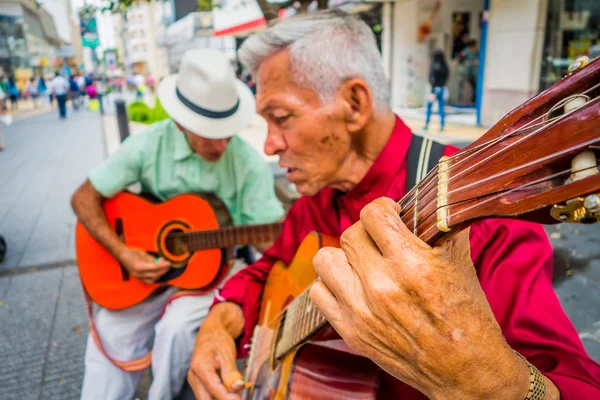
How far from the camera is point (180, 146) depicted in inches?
101

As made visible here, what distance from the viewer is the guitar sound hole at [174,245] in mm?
2480

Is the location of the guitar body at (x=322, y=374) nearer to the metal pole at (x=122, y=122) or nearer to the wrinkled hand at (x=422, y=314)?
the wrinkled hand at (x=422, y=314)

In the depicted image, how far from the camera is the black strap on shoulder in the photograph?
148cm

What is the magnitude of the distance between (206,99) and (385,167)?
4.68 ft

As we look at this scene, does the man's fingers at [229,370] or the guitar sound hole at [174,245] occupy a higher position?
the man's fingers at [229,370]

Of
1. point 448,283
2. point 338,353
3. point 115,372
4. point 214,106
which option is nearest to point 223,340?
point 338,353

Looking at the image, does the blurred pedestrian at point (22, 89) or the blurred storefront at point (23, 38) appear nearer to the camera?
the blurred storefront at point (23, 38)

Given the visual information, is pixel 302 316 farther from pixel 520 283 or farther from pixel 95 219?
pixel 95 219

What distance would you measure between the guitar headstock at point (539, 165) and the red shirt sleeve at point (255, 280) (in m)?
1.22

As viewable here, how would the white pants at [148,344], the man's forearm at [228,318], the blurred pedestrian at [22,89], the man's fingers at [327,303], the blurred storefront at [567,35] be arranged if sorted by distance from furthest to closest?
the blurred pedestrian at [22,89] → the blurred storefront at [567,35] → the white pants at [148,344] → the man's forearm at [228,318] → the man's fingers at [327,303]

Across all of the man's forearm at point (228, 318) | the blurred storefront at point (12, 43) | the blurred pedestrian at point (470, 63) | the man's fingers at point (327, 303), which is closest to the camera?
the man's fingers at point (327, 303)

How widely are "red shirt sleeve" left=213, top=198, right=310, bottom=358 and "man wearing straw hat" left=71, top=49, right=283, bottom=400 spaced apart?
42 centimetres

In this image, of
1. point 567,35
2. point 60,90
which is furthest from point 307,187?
point 60,90

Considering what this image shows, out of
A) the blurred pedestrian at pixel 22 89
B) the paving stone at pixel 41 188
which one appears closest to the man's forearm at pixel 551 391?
the paving stone at pixel 41 188
